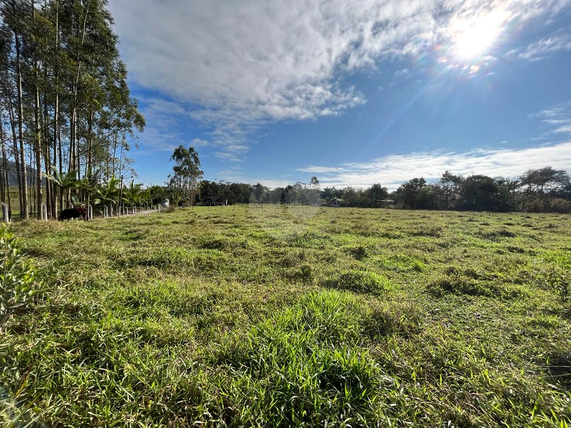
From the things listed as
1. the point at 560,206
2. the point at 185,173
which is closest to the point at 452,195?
the point at 560,206

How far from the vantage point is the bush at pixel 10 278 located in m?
1.89

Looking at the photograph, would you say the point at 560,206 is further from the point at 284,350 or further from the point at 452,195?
the point at 284,350

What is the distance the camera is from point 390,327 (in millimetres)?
2660

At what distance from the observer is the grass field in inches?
61.4

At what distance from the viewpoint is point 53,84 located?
8.73m

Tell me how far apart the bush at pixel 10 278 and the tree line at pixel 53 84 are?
10565 mm

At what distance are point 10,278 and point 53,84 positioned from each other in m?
11.4

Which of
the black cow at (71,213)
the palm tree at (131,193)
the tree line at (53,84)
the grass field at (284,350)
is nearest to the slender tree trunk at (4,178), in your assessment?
the tree line at (53,84)

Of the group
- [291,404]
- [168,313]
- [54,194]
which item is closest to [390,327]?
[291,404]

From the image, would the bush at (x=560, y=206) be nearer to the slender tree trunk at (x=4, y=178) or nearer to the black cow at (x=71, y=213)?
the black cow at (x=71, y=213)

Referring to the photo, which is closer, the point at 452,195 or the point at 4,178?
the point at 4,178

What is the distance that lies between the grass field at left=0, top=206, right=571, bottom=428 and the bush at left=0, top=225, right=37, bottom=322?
0.90ft

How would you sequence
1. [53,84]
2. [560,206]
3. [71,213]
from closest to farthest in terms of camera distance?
[53,84] → [71,213] → [560,206]

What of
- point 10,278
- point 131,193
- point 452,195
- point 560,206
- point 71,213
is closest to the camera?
point 10,278
